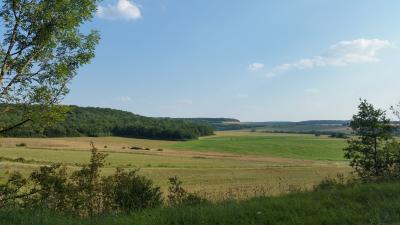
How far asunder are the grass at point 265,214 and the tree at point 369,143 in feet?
28.3

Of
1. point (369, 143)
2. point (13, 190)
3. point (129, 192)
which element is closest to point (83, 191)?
point (129, 192)

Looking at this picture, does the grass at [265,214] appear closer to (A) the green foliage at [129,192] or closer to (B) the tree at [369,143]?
(A) the green foliage at [129,192]

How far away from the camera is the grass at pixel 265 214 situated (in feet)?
25.3

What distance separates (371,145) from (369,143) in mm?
115

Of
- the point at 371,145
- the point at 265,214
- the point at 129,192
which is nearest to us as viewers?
the point at 265,214

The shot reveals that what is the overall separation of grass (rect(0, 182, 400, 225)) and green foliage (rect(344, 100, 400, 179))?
846 centimetres

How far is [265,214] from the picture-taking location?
8.38m

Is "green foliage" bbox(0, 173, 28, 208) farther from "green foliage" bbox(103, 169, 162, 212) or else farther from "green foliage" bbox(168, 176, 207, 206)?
"green foliage" bbox(168, 176, 207, 206)

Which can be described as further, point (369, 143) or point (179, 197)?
point (369, 143)

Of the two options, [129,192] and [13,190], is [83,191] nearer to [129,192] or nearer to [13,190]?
[129,192]

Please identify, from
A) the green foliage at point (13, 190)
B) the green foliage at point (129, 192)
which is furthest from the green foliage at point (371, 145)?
the green foliage at point (13, 190)

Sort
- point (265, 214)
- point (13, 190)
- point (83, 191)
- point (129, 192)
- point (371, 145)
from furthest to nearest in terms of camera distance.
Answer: point (371, 145)
point (83, 191)
point (13, 190)
point (129, 192)
point (265, 214)

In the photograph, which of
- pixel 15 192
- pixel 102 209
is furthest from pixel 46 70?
pixel 102 209

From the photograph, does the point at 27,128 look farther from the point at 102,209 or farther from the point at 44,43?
the point at 102,209
